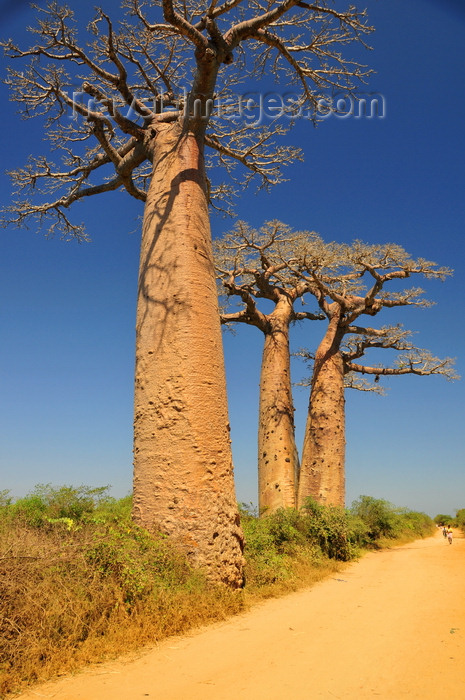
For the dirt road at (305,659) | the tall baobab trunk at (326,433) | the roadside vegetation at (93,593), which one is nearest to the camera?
the dirt road at (305,659)

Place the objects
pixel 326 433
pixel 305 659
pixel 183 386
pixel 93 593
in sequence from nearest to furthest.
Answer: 1. pixel 305 659
2. pixel 93 593
3. pixel 183 386
4. pixel 326 433

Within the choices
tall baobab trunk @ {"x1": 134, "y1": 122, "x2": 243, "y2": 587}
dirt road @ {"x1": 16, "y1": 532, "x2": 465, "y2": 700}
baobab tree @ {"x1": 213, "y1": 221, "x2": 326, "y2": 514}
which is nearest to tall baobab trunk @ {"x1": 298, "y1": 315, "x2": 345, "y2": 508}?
baobab tree @ {"x1": 213, "y1": 221, "x2": 326, "y2": 514}

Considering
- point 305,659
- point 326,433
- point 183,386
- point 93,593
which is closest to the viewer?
point 305,659

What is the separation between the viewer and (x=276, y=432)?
8.62m

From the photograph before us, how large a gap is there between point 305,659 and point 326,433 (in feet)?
21.2

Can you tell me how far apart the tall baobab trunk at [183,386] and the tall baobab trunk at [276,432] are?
4603mm

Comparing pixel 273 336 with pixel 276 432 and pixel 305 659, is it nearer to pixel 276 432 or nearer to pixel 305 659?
pixel 276 432

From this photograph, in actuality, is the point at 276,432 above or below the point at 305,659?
above

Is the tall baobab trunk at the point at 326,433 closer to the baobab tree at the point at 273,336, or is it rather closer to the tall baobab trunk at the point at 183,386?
the baobab tree at the point at 273,336

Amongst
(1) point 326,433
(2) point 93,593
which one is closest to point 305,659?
(2) point 93,593

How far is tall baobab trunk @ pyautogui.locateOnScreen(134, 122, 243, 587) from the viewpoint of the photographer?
11.9 feet

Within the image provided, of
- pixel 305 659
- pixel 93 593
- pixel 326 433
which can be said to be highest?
pixel 326 433

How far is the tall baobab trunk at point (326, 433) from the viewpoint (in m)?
8.43

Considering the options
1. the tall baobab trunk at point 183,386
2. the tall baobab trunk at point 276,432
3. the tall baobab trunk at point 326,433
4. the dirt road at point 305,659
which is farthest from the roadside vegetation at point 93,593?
the tall baobab trunk at point 326,433
